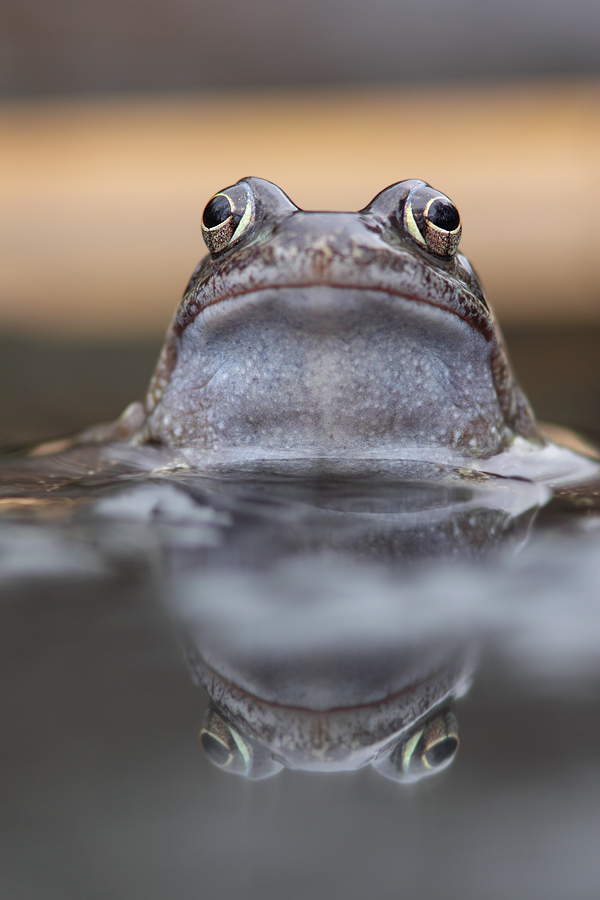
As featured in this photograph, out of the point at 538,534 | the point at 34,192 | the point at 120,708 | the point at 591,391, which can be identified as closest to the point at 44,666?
the point at 120,708

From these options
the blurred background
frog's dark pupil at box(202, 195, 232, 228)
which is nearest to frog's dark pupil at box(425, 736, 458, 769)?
frog's dark pupil at box(202, 195, 232, 228)

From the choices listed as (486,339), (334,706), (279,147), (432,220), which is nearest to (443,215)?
(432,220)

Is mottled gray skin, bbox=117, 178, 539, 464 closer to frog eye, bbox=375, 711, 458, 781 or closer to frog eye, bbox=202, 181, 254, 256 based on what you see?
frog eye, bbox=202, 181, 254, 256

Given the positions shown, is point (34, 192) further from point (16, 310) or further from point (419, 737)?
point (419, 737)

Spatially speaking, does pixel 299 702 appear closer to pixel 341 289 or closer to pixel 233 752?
pixel 233 752


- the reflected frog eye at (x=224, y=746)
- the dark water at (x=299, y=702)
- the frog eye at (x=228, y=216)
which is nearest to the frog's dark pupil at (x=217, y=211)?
the frog eye at (x=228, y=216)

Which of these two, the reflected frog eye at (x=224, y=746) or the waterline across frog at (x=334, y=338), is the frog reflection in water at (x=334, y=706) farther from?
the waterline across frog at (x=334, y=338)
